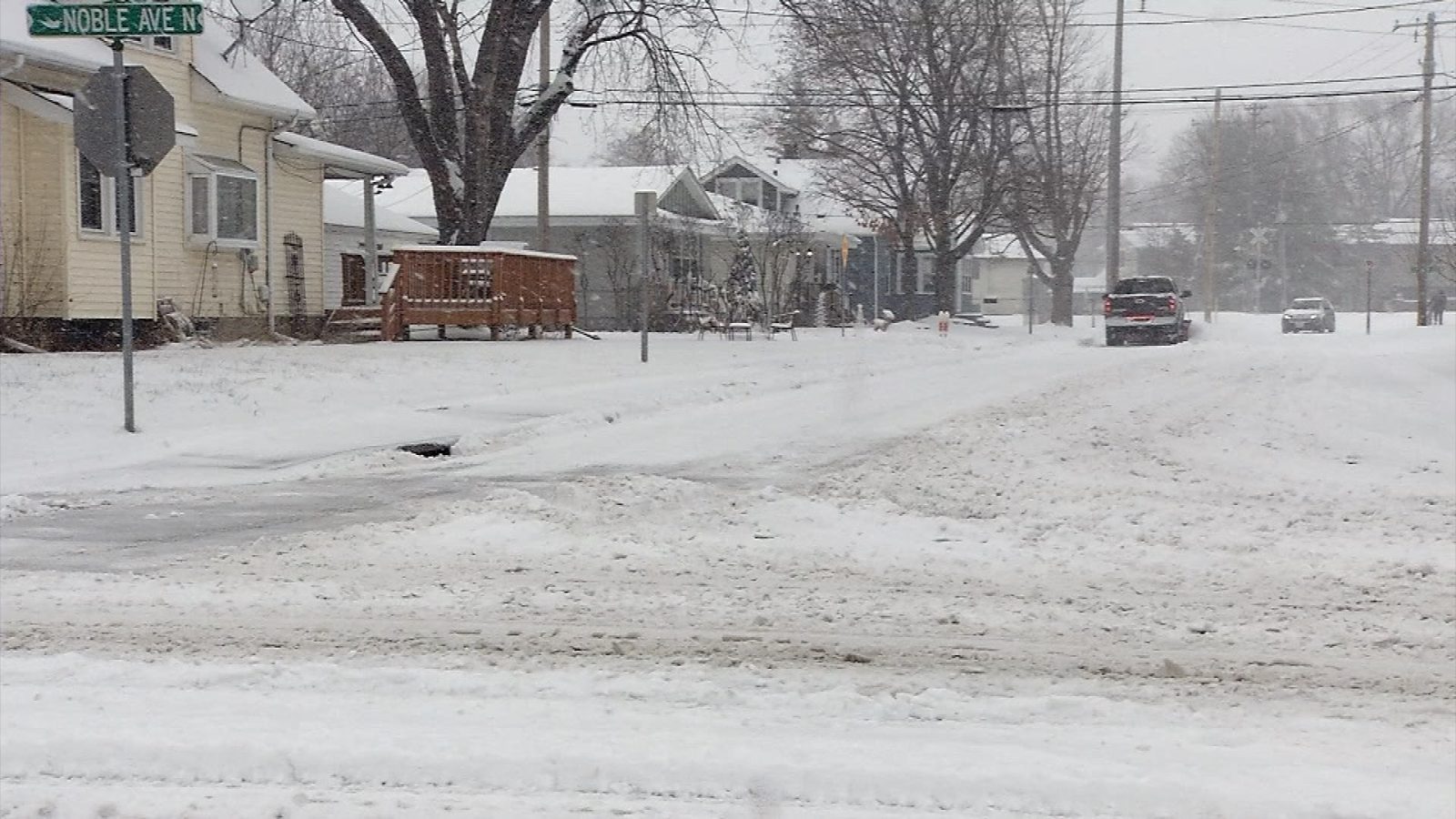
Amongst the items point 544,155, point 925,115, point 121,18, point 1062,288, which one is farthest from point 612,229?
point 121,18

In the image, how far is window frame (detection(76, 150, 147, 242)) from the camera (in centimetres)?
2145

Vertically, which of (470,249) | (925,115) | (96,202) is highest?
(925,115)

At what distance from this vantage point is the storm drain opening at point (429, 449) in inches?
486

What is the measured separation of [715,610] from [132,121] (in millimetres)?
7839

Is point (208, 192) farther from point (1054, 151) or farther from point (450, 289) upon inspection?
point (1054, 151)

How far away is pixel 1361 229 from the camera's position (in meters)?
90.2

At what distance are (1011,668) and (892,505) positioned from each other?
365 cm

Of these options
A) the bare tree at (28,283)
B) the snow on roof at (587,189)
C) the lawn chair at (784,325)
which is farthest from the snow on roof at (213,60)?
the snow on roof at (587,189)

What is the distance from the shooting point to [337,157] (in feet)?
93.9

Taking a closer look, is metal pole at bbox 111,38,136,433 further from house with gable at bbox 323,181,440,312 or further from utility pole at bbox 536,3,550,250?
utility pole at bbox 536,3,550,250

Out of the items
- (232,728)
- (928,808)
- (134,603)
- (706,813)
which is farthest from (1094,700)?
(134,603)

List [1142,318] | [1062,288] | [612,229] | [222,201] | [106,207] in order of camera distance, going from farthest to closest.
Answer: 1. [1062,288]
2. [612,229]
3. [1142,318]
4. [222,201]
5. [106,207]

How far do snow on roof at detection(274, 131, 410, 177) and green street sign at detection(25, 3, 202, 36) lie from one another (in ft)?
51.5

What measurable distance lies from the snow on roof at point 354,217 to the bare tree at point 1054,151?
1867 centimetres
